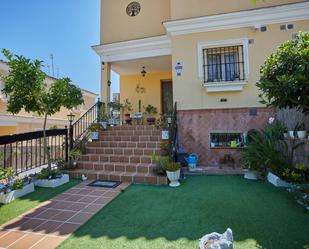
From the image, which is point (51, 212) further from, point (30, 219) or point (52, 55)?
point (52, 55)

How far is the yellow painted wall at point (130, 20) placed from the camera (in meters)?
7.93

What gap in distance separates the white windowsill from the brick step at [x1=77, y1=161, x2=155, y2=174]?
295 centimetres

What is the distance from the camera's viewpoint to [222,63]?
6.66 meters

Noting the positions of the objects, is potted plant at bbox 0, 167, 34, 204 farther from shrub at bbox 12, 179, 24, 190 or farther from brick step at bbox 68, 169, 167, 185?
brick step at bbox 68, 169, 167, 185

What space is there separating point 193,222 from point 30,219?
2482 mm

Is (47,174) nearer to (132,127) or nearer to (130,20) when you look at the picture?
(132,127)

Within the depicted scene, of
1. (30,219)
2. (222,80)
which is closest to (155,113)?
(222,80)

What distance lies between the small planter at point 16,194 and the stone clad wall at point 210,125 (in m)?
4.20

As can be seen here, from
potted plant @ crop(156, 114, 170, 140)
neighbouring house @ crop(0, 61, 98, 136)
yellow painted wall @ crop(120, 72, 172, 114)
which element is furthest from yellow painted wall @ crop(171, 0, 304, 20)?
neighbouring house @ crop(0, 61, 98, 136)

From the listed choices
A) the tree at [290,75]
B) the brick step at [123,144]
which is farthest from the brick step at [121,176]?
the tree at [290,75]

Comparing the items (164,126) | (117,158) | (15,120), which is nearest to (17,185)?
(117,158)

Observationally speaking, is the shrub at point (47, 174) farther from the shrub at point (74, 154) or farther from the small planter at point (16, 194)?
the shrub at point (74, 154)

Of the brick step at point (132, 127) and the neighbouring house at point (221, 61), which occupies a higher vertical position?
the neighbouring house at point (221, 61)

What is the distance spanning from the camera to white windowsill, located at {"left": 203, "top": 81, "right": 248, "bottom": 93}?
19.8 feet
